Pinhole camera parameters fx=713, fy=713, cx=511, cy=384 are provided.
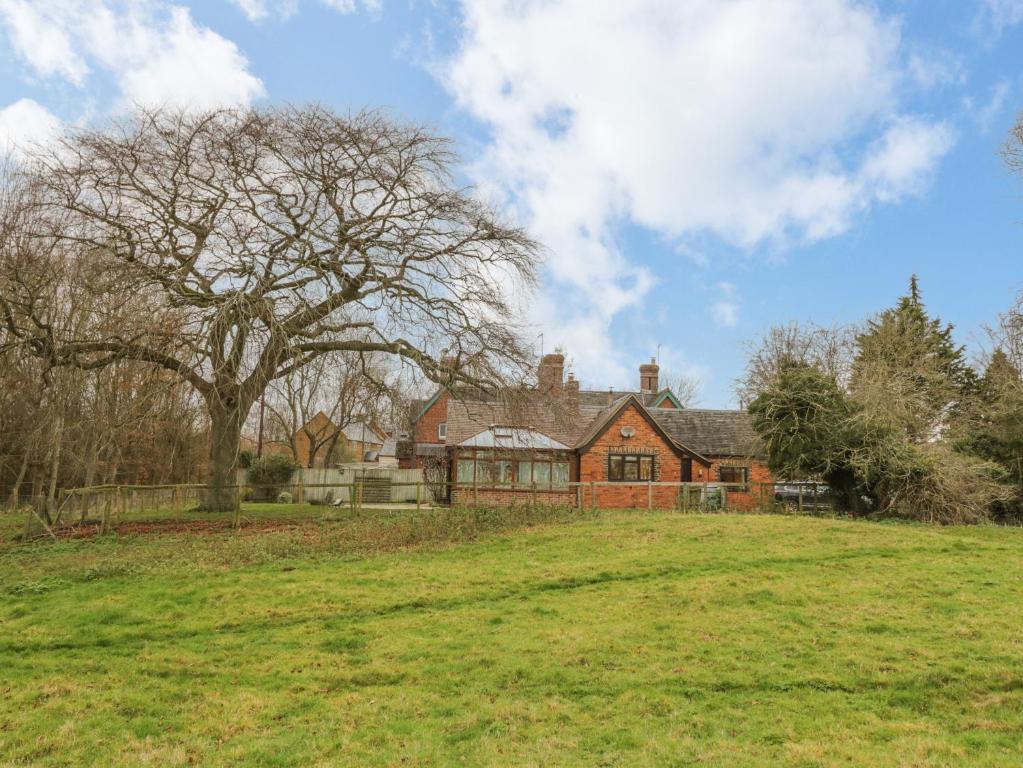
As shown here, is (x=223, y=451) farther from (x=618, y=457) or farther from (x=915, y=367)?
(x=915, y=367)

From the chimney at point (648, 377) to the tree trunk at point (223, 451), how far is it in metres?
34.2

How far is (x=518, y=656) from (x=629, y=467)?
71.5 feet

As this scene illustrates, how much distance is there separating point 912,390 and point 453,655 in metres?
29.8

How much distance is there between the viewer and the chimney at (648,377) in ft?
168

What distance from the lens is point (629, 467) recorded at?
29.9m

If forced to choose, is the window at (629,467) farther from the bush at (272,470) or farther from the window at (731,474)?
the bush at (272,470)

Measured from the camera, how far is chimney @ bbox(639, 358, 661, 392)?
5116cm

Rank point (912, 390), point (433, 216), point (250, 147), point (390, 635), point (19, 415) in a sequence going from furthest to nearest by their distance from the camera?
point (912, 390) < point (19, 415) < point (433, 216) < point (250, 147) < point (390, 635)

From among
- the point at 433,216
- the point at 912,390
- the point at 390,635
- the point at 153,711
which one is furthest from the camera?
the point at 912,390

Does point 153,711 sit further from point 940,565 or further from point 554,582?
point 940,565

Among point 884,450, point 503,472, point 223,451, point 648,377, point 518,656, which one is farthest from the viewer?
point 648,377

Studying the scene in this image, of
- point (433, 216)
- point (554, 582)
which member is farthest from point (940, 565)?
point (433, 216)

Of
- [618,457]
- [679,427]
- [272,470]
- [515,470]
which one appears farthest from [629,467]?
[272,470]

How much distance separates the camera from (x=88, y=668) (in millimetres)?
8727
